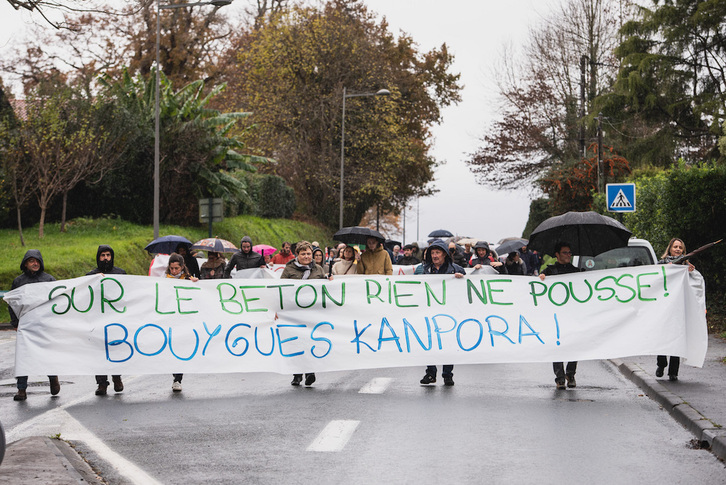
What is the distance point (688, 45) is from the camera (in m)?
34.6

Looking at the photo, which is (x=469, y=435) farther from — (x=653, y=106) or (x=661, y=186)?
(x=653, y=106)

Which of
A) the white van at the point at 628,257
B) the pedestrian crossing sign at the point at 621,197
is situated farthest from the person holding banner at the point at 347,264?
the pedestrian crossing sign at the point at 621,197

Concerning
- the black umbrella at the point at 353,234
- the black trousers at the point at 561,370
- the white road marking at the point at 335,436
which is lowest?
the white road marking at the point at 335,436

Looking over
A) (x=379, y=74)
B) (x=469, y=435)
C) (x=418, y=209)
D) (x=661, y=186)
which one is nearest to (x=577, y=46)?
(x=379, y=74)

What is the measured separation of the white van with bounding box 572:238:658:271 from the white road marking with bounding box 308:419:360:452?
8.00m

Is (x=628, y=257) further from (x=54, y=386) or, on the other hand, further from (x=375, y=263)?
(x=54, y=386)

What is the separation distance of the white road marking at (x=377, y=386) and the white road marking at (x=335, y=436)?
2.01 meters

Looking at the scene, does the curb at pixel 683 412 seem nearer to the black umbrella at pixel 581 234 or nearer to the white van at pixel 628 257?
Result: the black umbrella at pixel 581 234

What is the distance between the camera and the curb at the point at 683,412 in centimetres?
748

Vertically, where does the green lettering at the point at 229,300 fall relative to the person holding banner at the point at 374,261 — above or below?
below

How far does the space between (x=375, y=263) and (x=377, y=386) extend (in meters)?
2.07

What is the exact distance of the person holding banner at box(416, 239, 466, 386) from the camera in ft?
36.7

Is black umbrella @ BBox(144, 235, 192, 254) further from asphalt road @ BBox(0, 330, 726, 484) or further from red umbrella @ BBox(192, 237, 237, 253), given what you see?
asphalt road @ BBox(0, 330, 726, 484)

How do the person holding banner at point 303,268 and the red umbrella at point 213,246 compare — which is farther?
the red umbrella at point 213,246
